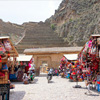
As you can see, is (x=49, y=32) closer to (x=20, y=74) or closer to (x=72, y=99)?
(x=20, y=74)

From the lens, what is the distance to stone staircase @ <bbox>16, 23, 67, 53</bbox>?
36.1m

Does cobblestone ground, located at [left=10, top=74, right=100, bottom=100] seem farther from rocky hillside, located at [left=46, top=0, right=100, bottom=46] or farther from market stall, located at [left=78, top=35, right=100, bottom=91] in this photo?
rocky hillside, located at [left=46, top=0, right=100, bottom=46]

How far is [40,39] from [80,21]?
37.9ft

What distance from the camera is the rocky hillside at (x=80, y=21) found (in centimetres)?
3180

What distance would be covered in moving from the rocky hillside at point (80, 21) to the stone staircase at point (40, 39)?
2.55m

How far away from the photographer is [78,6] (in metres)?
43.6

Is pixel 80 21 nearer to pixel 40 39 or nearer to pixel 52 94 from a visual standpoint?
pixel 40 39

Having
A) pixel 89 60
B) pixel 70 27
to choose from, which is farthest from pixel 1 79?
pixel 70 27

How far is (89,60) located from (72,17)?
36004 millimetres

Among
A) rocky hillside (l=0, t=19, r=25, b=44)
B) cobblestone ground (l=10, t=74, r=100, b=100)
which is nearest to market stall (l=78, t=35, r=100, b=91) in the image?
cobblestone ground (l=10, t=74, r=100, b=100)

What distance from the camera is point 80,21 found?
37.3 metres

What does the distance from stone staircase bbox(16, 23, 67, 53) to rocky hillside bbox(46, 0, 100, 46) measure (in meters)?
2.55

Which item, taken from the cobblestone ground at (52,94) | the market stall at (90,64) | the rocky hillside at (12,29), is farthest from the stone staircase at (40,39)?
the market stall at (90,64)

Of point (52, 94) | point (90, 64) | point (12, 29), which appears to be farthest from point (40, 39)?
point (52, 94)
